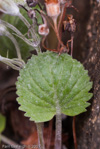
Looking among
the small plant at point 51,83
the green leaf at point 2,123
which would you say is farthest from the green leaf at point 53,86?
the green leaf at point 2,123

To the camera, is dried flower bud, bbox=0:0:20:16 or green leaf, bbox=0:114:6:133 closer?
dried flower bud, bbox=0:0:20:16

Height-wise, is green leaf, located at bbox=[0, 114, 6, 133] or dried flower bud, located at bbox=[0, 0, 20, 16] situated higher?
dried flower bud, located at bbox=[0, 0, 20, 16]

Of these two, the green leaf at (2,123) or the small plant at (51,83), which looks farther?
the green leaf at (2,123)

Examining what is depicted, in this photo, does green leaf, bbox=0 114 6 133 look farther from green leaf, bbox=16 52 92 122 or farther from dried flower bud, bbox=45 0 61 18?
dried flower bud, bbox=45 0 61 18

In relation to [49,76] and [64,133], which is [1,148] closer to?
[64,133]

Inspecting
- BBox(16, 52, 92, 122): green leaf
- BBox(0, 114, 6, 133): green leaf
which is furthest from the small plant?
BBox(0, 114, 6, 133): green leaf

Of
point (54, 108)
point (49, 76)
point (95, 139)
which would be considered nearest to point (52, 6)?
point (49, 76)

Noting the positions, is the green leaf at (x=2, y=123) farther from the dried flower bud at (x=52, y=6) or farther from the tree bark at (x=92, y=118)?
the dried flower bud at (x=52, y=6)

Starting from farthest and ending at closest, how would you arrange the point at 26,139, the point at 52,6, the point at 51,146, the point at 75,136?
the point at 26,139 → the point at 51,146 → the point at 75,136 → the point at 52,6
